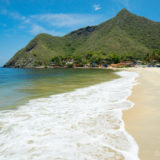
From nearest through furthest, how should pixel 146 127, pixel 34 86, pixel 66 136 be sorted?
pixel 66 136 → pixel 146 127 → pixel 34 86

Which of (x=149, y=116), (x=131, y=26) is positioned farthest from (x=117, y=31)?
(x=149, y=116)

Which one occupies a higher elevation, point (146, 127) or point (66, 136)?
point (146, 127)

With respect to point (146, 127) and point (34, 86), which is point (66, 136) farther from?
point (34, 86)

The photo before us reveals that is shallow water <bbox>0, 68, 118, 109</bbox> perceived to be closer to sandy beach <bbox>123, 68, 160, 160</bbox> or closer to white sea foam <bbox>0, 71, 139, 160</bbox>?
white sea foam <bbox>0, 71, 139, 160</bbox>

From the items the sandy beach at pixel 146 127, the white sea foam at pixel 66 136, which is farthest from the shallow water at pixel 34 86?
the sandy beach at pixel 146 127

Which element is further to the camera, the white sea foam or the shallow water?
the shallow water

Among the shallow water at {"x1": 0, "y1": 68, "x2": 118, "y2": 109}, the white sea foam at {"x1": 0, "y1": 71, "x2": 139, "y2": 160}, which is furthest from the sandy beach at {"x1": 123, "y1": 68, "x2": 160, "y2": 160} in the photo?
the shallow water at {"x1": 0, "y1": 68, "x2": 118, "y2": 109}

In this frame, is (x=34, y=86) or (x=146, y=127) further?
(x=34, y=86)

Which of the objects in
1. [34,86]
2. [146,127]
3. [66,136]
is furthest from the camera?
[34,86]

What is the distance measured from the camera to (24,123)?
5.89 metres

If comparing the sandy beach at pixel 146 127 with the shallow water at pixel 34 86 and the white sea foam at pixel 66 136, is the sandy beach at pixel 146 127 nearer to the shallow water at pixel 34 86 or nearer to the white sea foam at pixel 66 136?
the white sea foam at pixel 66 136

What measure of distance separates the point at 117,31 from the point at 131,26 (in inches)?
1044

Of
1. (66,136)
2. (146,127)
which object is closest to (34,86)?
(66,136)

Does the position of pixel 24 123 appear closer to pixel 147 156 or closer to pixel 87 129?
pixel 87 129
